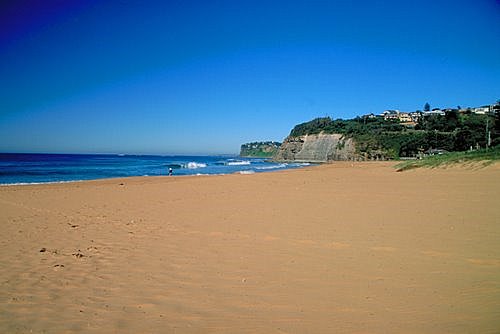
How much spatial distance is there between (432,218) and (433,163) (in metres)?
16.2

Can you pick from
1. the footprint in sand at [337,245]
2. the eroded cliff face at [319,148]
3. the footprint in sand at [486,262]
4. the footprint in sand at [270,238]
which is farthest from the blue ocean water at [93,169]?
the eroded cliff face at [319,148]

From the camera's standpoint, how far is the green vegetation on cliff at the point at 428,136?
6719 centimetres

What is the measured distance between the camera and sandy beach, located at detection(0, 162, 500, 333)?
140 inches

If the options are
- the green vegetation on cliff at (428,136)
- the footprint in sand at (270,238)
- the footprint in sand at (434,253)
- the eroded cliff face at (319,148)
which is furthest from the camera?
the eroded cliff face at (319,148)

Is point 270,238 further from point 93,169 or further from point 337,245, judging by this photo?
point 93,169

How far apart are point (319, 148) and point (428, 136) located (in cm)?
4457

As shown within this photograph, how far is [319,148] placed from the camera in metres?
118

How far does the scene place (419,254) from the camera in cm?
548

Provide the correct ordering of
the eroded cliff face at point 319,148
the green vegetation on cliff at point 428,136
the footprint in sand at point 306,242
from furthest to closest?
the eroded cliff face at point 319,148
the green vegetation on cliff at point 428,136
the footprint in sand at point 306,242

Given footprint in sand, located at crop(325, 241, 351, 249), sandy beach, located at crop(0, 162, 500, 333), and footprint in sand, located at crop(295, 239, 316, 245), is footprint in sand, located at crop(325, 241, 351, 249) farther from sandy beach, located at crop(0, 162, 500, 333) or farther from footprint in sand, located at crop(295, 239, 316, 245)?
footprint in sand, located at crop(295, 239, 316, 245)

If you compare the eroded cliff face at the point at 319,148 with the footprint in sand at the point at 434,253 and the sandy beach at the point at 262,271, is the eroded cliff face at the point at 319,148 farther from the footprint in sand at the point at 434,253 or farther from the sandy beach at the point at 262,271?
the footprint in sand at the point at 434,253

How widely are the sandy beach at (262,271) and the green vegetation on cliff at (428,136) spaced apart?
62031 millimetres

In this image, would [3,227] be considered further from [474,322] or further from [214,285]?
[474,322]

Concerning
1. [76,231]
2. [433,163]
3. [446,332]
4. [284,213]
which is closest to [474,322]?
[446,332]
